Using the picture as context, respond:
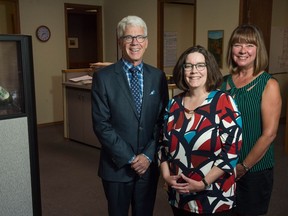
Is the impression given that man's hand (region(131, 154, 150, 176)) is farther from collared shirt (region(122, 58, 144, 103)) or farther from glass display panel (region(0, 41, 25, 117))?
glass display panel (region(0, 41, 25, 117))

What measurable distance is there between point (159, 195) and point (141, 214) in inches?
51.7

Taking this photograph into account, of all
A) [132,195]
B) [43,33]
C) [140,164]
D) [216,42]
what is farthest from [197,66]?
[43,33]

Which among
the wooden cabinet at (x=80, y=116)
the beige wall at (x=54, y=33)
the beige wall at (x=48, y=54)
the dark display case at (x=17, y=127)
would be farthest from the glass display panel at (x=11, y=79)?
the beige wall at (x=48, y=54)

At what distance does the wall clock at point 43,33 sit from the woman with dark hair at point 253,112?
4610 millimetres

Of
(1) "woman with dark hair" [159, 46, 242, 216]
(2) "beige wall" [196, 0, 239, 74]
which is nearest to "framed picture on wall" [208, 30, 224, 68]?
(2) "beige wall" [196, 0, 239, 74]

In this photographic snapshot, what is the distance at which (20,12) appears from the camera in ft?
18.0

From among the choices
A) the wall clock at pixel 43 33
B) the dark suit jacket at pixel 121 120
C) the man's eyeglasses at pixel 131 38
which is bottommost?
the dark suit jacket at pixel 121 120

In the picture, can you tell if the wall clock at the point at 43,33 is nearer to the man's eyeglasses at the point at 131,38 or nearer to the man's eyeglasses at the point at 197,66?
the man's eyeglasses at the point at 131,38

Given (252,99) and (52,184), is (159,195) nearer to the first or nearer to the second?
(52,184)

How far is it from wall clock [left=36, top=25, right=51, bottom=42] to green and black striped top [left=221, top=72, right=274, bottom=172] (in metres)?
4.68

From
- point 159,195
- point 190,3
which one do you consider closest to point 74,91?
point 159,195

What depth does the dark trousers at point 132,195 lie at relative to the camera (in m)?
1.77

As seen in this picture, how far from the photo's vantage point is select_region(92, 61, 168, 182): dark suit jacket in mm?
1684

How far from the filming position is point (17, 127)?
1.62m
